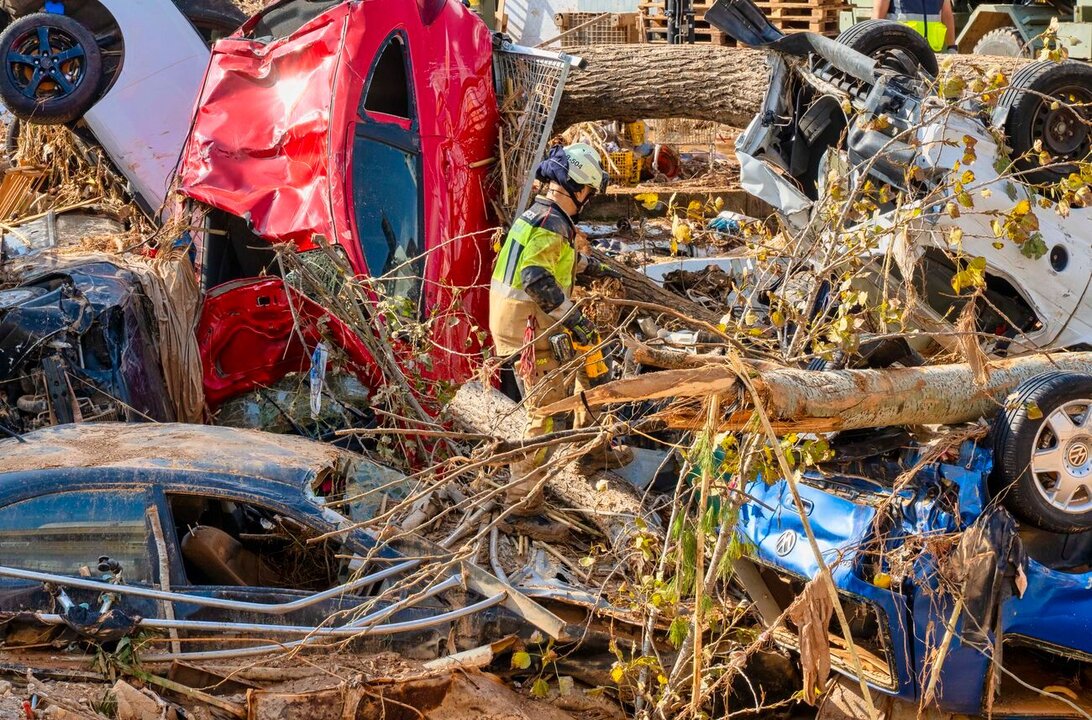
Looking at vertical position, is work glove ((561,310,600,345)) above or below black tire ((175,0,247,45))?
below

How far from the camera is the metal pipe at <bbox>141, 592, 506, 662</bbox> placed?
4.77 metres

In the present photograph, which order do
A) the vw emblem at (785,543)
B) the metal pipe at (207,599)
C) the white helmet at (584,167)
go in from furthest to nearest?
1. the white helmet at (584,167)
2. the vw emblem at (785,543)
3. the metal pipe at (207,599)

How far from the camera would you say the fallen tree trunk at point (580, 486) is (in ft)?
18.8

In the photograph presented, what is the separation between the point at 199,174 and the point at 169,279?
106cm

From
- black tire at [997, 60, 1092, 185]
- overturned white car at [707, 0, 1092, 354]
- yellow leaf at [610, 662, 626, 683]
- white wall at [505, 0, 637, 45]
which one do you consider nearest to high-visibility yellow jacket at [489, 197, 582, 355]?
overturned white car at [707, 0, 1092, 354]

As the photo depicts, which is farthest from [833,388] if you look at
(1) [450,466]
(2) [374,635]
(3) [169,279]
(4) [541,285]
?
(3) [169,279]

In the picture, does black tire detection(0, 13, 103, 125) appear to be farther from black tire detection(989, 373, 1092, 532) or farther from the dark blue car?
black tire detection(989, 373, 1092, 532)

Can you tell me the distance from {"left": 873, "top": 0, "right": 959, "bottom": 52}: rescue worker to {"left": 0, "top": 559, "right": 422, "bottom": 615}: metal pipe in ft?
33.4

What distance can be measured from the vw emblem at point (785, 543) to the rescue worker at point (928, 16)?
9.39 metres

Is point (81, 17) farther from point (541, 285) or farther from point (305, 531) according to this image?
point (305, 531)

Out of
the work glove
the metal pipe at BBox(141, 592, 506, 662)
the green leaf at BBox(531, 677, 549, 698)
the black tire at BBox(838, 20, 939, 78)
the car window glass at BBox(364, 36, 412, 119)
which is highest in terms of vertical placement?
the black tire at BBox(838, 20, 939, 78)

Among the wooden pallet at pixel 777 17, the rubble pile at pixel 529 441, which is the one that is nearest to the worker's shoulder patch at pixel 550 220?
the rubble pile at pixel 529 441

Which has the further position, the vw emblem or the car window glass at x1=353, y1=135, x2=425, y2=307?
the car window glass at x1=353, y1=135, x2=425, y2=307

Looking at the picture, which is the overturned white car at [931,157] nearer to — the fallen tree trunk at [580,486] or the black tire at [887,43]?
the black tire at [887,43]
